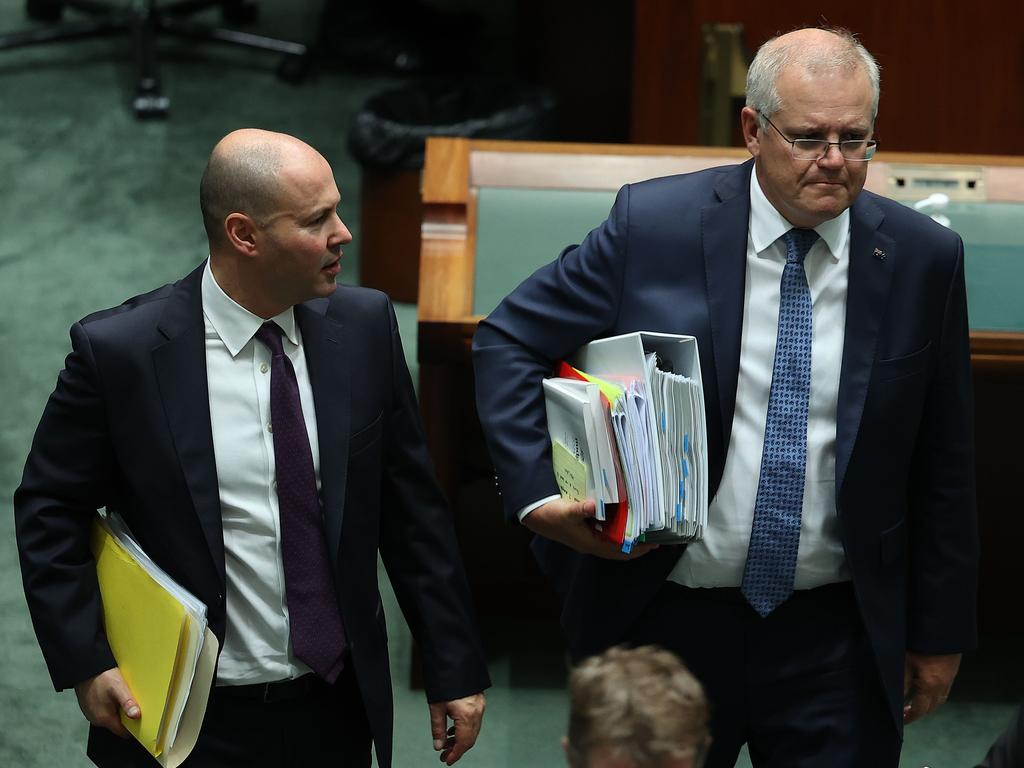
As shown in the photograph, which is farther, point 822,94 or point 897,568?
point 897,568

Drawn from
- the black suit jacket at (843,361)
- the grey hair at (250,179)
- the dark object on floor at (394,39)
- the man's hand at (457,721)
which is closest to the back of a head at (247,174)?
the grey hair at (250,179)

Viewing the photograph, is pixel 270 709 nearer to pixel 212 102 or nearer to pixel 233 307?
pixel 233 307

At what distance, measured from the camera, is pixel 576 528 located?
226 centimetres

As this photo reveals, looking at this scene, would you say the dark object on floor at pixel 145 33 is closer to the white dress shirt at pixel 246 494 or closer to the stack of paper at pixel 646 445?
the white dress shirt at pixel 246 494

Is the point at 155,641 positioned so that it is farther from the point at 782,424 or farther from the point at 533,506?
the point at 782,424

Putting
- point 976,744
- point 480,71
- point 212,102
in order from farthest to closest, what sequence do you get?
point 480,71 < point 212,102 < point 976,744

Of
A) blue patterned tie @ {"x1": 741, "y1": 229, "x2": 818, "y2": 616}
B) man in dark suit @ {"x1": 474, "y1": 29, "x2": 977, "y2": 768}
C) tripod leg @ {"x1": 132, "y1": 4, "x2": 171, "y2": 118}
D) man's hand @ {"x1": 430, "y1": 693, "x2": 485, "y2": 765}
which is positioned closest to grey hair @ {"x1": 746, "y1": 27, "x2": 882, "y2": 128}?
man in dark suit @ {"x1": 474, "y1": 29, "x2": 977, "y2": 768}

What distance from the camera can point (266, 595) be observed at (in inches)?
87.9

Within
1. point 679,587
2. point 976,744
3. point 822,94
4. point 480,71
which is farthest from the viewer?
point 480,71

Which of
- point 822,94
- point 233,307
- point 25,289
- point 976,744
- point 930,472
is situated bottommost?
point 976,744

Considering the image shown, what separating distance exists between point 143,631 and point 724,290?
0.90m

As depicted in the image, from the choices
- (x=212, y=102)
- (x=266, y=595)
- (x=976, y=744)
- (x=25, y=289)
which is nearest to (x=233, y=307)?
(x=266, y=595)

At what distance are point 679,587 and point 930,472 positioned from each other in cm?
40

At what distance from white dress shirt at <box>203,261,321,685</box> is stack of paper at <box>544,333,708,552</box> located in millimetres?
376
